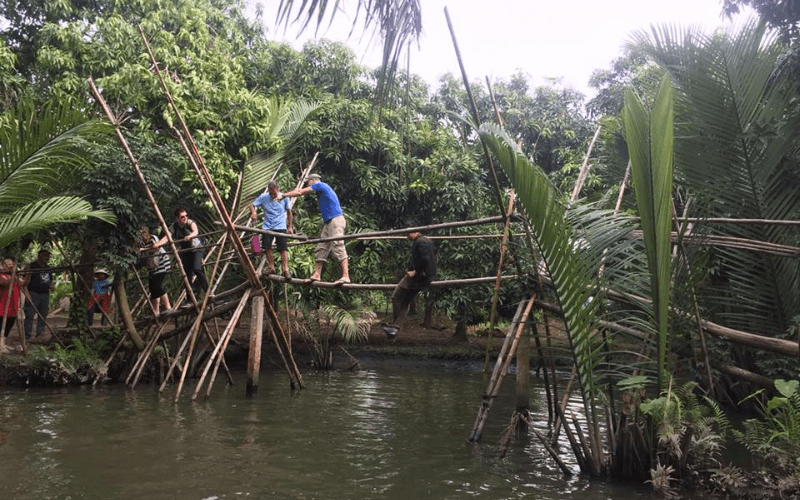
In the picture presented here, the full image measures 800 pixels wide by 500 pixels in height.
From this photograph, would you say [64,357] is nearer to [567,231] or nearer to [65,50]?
[65,50]

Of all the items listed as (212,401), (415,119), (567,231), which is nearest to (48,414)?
(212,401)

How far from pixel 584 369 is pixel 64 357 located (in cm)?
850

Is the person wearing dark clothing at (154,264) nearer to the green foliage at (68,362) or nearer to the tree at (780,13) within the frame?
the green foliage at (68,362)

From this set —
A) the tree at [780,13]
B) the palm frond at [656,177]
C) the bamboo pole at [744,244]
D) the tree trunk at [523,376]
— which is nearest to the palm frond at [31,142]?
the tree trunk at [523,376]

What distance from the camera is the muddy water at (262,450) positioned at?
19.2 ft

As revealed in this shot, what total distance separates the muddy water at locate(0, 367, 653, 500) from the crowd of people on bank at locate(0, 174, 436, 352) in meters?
1.54

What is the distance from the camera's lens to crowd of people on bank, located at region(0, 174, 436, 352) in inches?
380

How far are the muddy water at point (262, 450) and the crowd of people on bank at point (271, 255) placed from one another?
154 centimetres

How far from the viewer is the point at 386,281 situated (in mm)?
16422

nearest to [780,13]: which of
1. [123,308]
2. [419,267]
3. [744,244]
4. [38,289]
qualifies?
[744,244]

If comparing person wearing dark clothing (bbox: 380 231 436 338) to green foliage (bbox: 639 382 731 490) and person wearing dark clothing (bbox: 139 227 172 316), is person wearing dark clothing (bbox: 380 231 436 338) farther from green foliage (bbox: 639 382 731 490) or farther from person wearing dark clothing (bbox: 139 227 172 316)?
green foliage (bbox: 639 382 731 490)

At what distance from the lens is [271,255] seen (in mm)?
10742

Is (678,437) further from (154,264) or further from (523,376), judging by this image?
(154,264)

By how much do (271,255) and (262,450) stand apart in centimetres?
395
